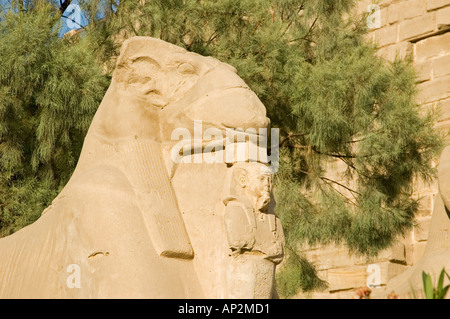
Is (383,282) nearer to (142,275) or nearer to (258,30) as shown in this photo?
(258,30)

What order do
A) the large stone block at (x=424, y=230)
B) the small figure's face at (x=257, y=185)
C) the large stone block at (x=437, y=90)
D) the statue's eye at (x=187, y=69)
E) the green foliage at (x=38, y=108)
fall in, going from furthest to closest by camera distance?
the large stone block at (x=437, y=90), the large stone block at (x=424, y=230), the green foliage at (x=38, y=108), the statue's eye at (x=187, y=69), the small figure's face at (x=257, y=185)

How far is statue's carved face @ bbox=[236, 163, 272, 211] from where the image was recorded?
11.9 ft

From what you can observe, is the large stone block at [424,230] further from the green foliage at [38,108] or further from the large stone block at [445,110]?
the green foliage at [38,108]

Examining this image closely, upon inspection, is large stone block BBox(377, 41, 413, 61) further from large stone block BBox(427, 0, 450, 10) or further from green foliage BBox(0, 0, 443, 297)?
green foliage BBox(0, 0, 443, 297)

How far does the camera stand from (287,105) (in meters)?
8.32

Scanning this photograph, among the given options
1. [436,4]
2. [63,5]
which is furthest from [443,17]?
[63,5]

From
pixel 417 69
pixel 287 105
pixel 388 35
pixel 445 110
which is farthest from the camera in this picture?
pixel 388 35

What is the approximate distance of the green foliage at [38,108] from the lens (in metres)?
7.72

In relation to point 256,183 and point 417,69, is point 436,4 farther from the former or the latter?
point 256,183

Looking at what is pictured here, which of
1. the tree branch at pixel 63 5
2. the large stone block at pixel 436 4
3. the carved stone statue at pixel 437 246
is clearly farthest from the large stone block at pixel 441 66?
the carved stone statue at pixel 437 246

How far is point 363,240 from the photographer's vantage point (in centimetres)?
801

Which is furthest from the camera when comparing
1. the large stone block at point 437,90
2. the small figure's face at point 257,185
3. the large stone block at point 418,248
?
the large stone block at point 437,90

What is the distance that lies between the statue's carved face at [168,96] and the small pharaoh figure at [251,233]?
201 mm

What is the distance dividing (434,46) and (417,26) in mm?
328
